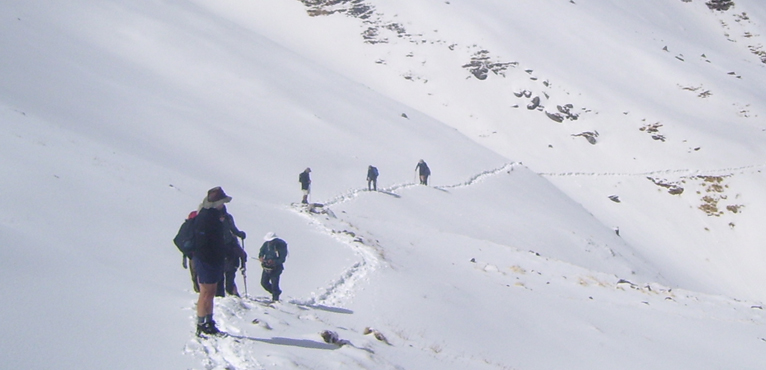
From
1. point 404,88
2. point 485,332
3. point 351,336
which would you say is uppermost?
point 351,336

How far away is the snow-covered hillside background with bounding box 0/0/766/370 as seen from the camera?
24.2 ft

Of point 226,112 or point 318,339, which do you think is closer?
point 318,339

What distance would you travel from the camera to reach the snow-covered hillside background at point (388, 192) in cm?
737

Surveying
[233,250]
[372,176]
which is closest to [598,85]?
[372,176]

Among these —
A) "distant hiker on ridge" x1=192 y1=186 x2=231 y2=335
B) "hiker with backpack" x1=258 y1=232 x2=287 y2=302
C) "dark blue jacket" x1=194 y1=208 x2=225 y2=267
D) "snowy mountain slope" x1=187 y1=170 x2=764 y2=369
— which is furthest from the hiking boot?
"hiker with backpack" x1=258 y1=232 x2=287 y2=302

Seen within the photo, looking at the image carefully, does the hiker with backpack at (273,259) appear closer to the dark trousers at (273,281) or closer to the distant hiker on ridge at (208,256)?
the dark trousers at (273,281)

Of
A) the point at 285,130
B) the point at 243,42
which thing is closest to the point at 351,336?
the point at 285,130

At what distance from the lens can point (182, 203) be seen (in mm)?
14367

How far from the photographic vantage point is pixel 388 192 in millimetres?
26359

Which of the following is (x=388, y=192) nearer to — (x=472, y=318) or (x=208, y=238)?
(x=472, y=318)

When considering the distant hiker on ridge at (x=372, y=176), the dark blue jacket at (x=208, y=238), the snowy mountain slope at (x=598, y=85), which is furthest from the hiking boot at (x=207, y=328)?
the snowy mountain slope at (x=598, y=85)

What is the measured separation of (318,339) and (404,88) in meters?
61.4

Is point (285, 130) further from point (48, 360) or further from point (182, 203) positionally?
point (48, 360)

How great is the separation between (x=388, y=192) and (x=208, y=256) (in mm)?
19986
